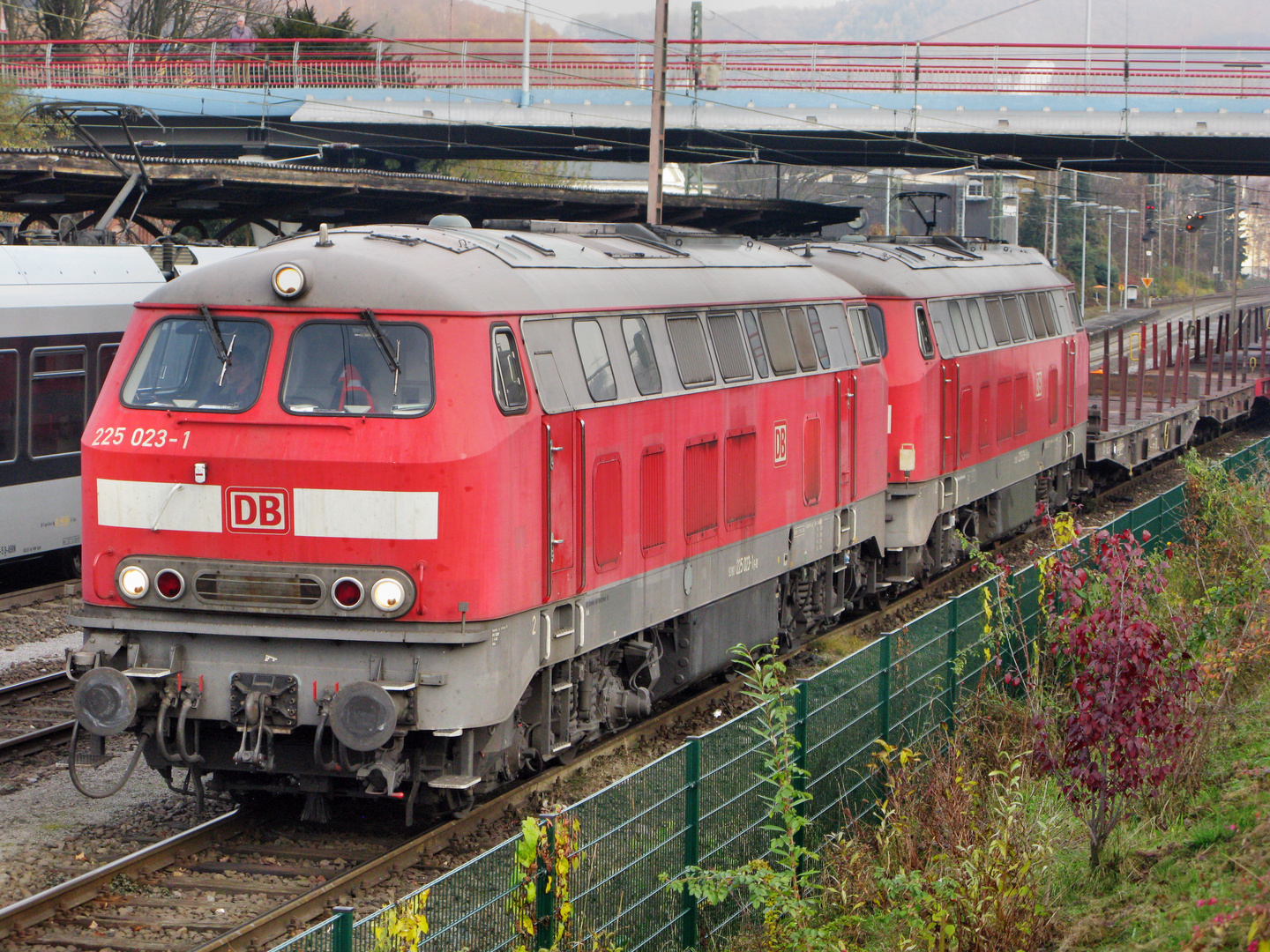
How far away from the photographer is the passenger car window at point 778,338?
13062 mm

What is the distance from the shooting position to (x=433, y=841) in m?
9.45

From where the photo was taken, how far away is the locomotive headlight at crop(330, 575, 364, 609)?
8883mm

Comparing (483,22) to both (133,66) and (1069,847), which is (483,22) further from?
(1069,847)

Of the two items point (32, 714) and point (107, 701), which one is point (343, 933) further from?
point (32, 714)

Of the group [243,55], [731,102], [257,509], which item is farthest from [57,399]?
[243,55]

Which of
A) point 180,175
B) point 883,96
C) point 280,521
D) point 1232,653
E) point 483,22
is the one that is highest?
point 483,22

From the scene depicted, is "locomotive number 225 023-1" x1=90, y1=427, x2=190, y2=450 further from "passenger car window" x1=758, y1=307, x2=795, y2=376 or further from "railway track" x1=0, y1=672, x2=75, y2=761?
"passenger car window" x1=758, y1=307, x2=795, y2=376

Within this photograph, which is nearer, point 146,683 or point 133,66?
point 146,683

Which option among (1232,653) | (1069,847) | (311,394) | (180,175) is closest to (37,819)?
(311,394)

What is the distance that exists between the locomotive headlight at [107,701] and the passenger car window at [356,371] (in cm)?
178

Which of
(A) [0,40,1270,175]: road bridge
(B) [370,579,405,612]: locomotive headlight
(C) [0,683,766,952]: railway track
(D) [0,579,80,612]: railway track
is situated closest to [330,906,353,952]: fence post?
(C) [0,683,766,952]: railway track

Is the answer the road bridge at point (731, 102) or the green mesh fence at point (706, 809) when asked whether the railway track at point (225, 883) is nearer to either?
the green mesh fence at point (706, 809)

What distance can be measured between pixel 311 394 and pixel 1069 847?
5136 mm

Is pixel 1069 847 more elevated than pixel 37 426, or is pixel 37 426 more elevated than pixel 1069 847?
pixel 37 426
